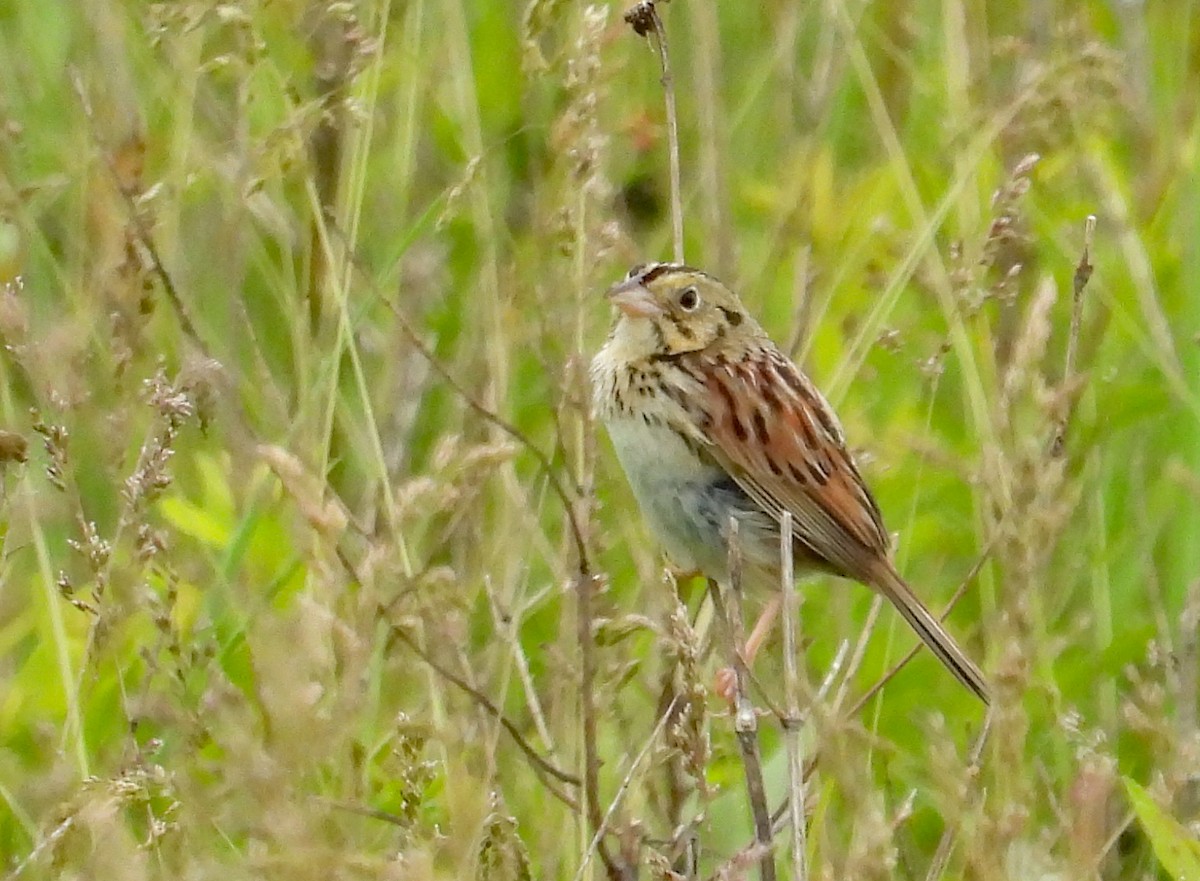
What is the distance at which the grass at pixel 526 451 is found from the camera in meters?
1.75

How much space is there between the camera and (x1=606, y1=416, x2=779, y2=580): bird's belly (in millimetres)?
2562

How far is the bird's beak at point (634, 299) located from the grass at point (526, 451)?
0.05 metres

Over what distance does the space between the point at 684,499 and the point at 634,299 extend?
287mm

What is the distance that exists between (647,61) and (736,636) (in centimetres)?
242

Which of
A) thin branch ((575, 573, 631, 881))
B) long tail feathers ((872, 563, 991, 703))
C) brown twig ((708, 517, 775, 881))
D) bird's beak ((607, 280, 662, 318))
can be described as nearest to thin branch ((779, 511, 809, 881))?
brown twig ((708, 517, 775, 881))

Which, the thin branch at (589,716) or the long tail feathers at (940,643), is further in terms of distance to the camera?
the long tail feathers at (940,643)

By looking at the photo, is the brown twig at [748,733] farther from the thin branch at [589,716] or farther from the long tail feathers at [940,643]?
the long tail feathers at [940,643]

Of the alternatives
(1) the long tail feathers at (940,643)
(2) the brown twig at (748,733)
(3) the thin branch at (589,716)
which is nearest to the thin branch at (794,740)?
(2) the brown twig at (748,733)

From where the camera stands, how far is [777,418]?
2.68 m

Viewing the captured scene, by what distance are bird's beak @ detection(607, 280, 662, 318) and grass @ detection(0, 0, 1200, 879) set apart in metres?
0.05

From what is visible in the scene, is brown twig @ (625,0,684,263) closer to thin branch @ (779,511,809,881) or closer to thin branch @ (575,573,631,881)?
thin branch @ (575,573,631,881)

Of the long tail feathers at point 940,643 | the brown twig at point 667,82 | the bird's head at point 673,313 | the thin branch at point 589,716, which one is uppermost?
the brown twig at point 667,82

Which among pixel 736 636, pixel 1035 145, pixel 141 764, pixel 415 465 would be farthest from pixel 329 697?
pixel 1035 145

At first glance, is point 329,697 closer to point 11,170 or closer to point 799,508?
point 799,508
